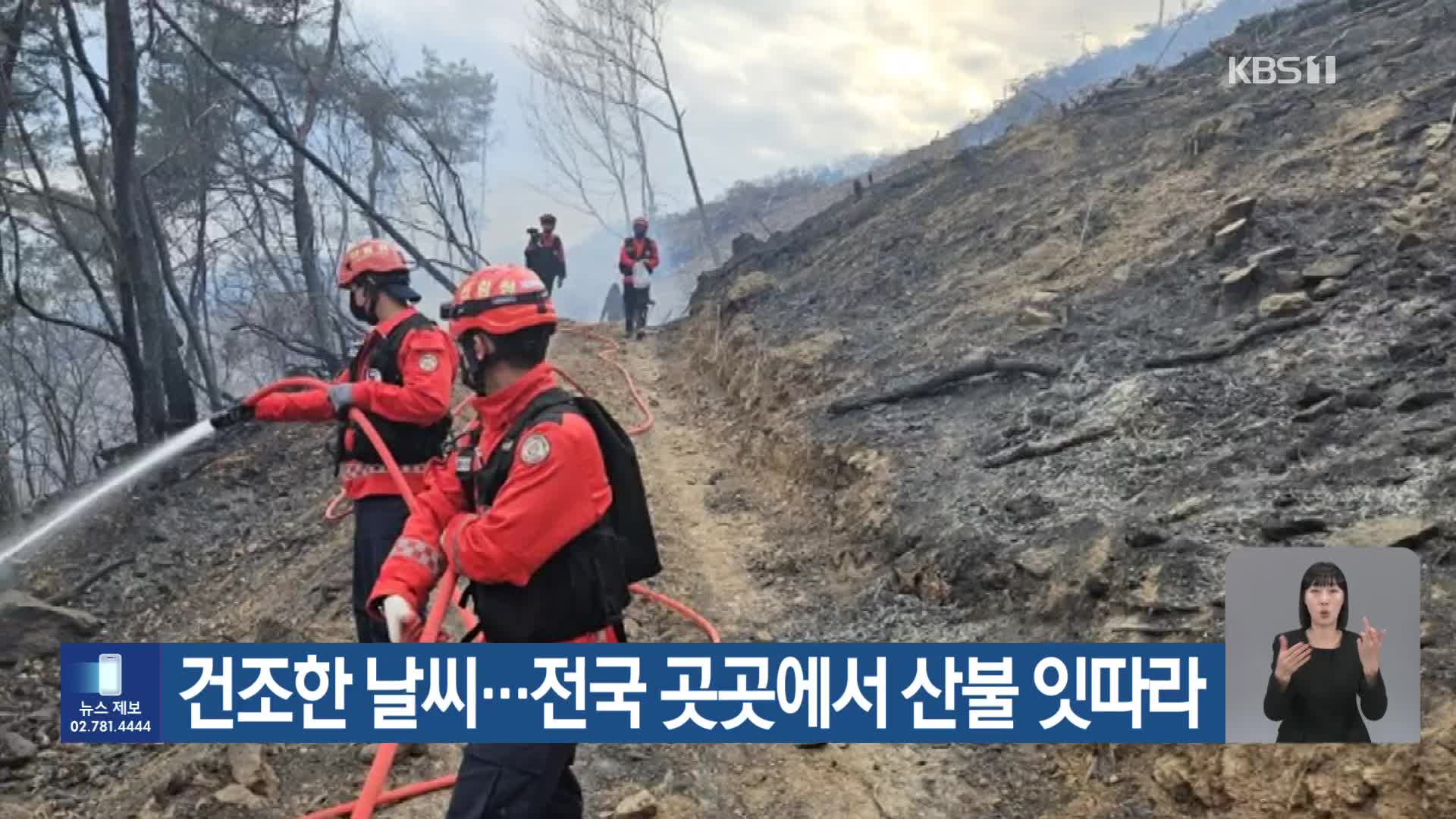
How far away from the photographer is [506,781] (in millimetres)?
2660

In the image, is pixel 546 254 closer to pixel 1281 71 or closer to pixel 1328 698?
pixel 1281 71

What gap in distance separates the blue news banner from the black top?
0.78 ft

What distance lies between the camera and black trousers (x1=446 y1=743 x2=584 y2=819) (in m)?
2.64

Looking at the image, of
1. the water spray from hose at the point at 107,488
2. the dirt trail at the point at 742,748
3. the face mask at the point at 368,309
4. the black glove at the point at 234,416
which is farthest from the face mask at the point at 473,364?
the water spray from hose at the point at 107,488

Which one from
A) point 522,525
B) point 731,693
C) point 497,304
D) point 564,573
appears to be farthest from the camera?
point 731,693

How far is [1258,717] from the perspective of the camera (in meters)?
3.45

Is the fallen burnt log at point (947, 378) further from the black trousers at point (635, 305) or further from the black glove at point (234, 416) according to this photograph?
the black trousers at point (635, 305)

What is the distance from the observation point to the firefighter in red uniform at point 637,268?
15.2 m

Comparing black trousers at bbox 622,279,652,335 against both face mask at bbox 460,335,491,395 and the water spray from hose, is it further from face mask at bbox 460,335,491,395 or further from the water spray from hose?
face mask at bbox 460,335,491,395

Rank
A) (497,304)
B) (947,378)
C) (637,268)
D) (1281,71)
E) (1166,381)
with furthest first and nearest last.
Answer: (637,268) → (1281,71) → (947,378) → (1166,381) → (497,304)

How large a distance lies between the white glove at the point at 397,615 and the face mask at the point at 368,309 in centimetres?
199

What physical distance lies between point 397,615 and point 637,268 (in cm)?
1298

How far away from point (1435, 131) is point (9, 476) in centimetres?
1583

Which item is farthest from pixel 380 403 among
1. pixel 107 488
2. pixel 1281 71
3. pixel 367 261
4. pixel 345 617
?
pixel 1281 71
